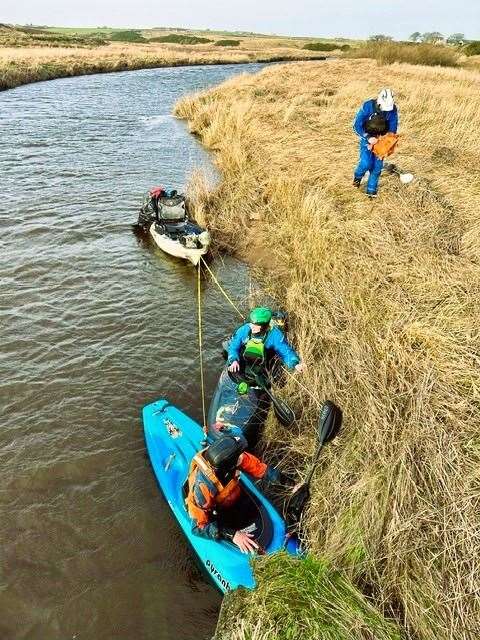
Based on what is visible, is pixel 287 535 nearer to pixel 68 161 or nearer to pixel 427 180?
pixel 427 180

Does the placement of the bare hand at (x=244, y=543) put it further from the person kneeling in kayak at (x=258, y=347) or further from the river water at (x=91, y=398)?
the person kneeling in kayak at (x=258, y=347)

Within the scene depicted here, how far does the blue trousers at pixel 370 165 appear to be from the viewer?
8664 millimetres

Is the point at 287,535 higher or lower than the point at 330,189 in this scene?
lower

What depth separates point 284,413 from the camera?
535cm

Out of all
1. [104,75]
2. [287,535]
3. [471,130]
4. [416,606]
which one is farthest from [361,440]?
[104,75]

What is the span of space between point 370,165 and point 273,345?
15.6ft

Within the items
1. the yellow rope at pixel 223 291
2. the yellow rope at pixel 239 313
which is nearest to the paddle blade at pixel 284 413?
the yellow rope at pixel 239 313

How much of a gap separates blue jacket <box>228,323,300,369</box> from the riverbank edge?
32455 millimetres

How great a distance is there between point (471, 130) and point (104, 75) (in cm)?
3740

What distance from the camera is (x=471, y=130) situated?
1296 cm

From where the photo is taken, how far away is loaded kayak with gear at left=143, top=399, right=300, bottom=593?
4.12 metres

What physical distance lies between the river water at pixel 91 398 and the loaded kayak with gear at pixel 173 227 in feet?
1.28

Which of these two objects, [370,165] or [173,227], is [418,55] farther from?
[173,227]

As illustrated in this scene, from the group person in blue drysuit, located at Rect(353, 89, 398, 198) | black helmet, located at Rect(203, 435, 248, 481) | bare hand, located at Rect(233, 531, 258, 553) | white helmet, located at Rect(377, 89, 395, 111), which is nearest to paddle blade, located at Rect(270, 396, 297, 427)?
black helmet, located at Rect(203, 435, 248, 481)
